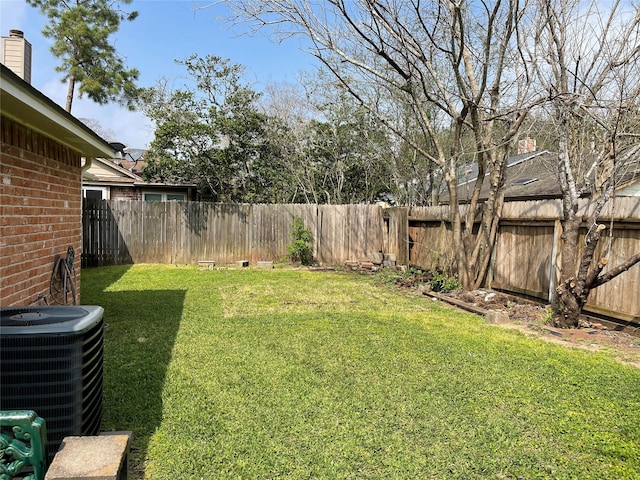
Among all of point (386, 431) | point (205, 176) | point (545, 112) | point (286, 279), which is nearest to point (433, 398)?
point (386, 431)

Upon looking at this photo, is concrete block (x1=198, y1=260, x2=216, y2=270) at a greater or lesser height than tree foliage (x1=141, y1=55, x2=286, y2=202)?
lesser

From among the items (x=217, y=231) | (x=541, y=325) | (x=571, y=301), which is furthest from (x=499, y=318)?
(x=217, y=231)

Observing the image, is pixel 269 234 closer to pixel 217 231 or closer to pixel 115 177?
pixel 217 231

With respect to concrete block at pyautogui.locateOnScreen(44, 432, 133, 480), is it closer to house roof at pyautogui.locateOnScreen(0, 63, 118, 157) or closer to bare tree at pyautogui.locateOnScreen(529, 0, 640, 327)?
house roof at pyautogui.locateOnScreen(0, 63, 118, 157)

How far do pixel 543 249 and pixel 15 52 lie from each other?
731 centimetres

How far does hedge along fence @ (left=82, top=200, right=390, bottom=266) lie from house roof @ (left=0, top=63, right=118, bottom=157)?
246 inches

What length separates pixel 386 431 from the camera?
263cm

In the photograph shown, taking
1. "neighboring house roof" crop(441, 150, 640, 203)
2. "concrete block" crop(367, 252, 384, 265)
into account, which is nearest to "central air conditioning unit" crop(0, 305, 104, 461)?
"neighboring house roof" crop(441, 150, 640, 203)

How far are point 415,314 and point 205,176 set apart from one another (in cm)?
952

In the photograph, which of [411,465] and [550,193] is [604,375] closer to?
[411,465]

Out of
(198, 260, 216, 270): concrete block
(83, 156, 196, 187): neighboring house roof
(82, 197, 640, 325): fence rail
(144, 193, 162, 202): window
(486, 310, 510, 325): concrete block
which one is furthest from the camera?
(144, 193, 162, 202): window

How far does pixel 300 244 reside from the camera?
10.9 meters

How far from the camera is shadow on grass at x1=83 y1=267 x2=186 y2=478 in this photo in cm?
266

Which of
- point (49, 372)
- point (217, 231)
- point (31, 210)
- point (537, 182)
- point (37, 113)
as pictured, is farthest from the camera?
point (537, 182)
